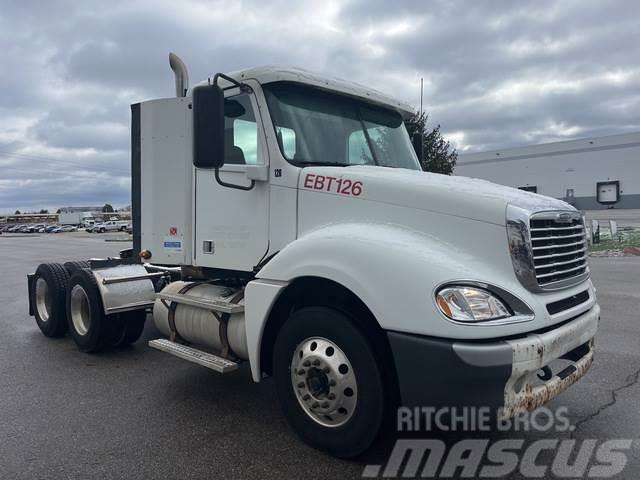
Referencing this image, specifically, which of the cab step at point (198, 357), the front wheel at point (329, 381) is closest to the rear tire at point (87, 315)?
the cab step at point (198, 357)

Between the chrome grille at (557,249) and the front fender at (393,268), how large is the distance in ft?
1.25

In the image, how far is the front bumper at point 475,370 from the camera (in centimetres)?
284

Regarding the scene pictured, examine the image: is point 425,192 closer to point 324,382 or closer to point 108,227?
point 324,382

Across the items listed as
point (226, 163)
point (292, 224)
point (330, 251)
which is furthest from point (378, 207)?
point (226, 163)

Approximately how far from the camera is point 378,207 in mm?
3633

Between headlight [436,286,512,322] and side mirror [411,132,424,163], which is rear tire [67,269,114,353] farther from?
headlight [436,286,512,322]

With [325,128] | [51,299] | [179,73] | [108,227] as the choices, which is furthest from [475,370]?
[108,227]

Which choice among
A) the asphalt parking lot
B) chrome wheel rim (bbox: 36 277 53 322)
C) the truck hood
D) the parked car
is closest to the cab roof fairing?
the truck hood

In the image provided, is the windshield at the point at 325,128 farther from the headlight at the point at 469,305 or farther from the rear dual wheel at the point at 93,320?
the rear dual wheel at the point at 93,320

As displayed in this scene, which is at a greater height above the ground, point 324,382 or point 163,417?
point 324,382

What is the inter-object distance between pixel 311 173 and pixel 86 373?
132 inches

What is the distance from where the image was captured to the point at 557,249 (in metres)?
3.50

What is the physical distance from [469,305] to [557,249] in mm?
992

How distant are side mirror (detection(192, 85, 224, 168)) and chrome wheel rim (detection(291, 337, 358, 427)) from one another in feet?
5.10
